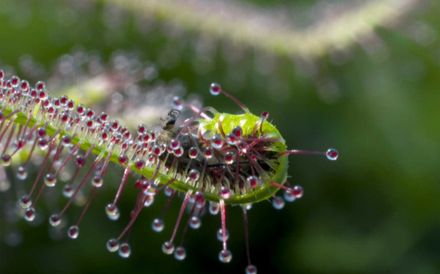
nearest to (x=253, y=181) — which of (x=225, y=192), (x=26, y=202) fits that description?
(x=225, y=192)

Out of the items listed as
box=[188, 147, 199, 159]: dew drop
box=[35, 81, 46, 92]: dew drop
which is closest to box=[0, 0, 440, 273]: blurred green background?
box=[35, 81, 46, 92]: dew drop

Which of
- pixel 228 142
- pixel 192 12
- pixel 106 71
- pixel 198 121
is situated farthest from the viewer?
pixel 192 12

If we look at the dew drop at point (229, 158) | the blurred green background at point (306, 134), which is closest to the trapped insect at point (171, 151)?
the dew drop at point (229, 158)

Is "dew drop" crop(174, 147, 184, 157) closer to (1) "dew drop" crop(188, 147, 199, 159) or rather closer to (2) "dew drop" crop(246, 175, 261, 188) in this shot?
(1) "dew drop" crop(188, 147, 199, 159)

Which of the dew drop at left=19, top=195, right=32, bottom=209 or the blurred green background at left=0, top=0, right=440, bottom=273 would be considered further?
the blurred green background at left=0, top=0, right=440, bottom=273

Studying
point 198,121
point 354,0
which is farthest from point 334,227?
point 198,121

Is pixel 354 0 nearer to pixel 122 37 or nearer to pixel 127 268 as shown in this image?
pixel 122 37

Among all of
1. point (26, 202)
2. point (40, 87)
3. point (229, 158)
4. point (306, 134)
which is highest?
point (306, 134)

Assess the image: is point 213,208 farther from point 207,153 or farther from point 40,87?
point 40,87
